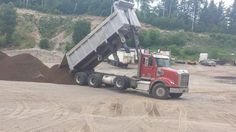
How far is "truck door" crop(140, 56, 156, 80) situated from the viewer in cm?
2393

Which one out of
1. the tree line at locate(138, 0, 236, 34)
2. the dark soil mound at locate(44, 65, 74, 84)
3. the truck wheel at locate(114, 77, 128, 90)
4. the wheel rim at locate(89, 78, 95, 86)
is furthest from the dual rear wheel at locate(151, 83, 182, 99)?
the tree line at locate(138, 0, 236, 34)

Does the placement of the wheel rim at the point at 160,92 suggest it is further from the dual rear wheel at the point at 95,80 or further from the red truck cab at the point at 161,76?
the dual rear wheel at the point at 95,80

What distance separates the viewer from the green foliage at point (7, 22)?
7019cm

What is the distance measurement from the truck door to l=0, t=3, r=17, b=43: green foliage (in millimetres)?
49240

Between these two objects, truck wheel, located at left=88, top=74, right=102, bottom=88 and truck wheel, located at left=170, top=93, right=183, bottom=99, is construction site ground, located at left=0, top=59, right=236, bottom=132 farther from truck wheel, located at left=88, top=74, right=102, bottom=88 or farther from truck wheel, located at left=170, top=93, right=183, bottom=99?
truck wheel, located at left=88, top=74, right=102, bottom=88

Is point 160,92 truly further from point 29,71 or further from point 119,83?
point 29,71

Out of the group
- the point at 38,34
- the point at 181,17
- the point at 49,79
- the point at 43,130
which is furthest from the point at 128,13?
the point at 181,17

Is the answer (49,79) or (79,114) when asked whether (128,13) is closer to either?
(49,79)

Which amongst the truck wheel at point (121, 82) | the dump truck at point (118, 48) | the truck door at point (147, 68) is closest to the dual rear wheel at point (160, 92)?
the dump truck at point (118, 48)

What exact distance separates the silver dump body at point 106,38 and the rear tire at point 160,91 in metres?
3.21

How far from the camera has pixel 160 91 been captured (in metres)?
23.5

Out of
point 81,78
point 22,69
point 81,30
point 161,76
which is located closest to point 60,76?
point 81,78

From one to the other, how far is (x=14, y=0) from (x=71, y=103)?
88.7 meters

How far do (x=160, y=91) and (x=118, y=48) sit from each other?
12.8 feet
